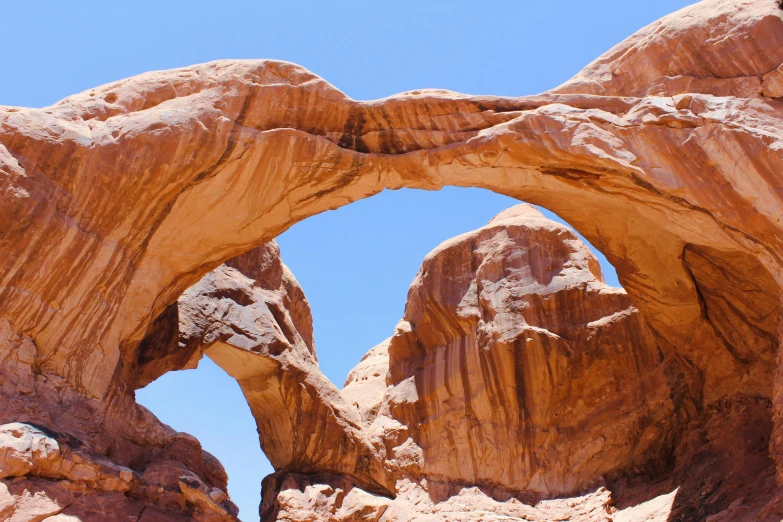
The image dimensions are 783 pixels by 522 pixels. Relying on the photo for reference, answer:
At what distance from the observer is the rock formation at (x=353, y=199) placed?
12695mm

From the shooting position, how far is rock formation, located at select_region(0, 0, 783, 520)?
12.7 meters

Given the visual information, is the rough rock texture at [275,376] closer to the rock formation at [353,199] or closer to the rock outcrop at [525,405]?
the rock formation at [353,199]

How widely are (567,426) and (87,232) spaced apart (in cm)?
1120

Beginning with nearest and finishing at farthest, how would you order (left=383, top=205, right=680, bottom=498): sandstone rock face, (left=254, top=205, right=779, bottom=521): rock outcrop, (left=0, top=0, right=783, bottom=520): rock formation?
1. (left=0, top=0, right=783, bottom=520): rock formation
2. (left=254, top=205, right=779, bottom=521): rock outcrop
3. (left=383, top=205, right=680, bottom=498): sandstone rock face

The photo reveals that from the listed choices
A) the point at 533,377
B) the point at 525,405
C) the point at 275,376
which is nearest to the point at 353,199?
the point at 275,376

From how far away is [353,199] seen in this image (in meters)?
15.6

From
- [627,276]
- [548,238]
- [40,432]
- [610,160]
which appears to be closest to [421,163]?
[610,160]

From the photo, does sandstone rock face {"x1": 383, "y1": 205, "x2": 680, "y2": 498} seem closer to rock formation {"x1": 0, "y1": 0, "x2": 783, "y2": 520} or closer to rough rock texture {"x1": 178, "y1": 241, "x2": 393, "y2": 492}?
rock formation {"x1": 0, "y1": 0, "x2": 783, "y2": 520}

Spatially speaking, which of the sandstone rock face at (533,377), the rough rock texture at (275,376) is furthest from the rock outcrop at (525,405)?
the rough rock texture at (275,376)

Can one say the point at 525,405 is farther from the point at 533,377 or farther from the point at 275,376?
the point at 275,376

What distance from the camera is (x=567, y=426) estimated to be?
1864 centimetres

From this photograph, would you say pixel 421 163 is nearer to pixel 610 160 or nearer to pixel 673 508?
pixel 610 160

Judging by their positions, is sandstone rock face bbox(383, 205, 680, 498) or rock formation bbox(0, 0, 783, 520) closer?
rock formation bbox(0, 0, 783, 520)

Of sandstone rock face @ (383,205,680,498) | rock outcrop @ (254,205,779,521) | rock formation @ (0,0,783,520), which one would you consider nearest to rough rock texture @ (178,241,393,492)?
rock formation @ (0,0,783,520)
